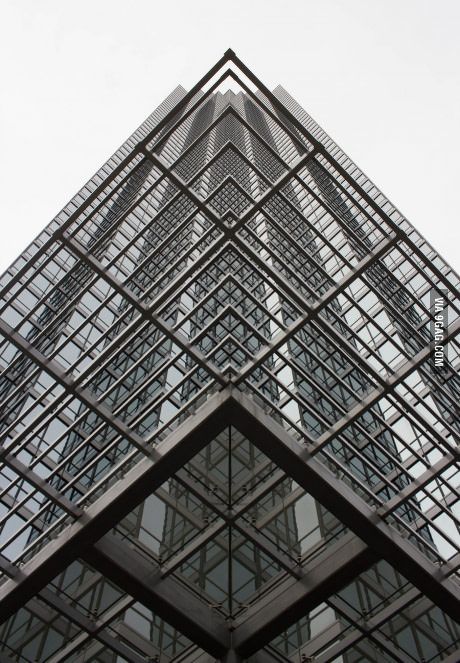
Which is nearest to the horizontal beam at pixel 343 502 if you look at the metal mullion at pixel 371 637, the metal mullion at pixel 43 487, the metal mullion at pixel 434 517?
the metal mullion at pixel 434 517

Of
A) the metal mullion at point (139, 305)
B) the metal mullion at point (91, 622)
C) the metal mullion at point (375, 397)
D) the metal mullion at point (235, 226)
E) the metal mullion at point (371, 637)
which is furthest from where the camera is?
the metal mullion at point (371, 637)

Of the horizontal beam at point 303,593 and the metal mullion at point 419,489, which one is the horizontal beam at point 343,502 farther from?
the horizontal beam at point 303,593

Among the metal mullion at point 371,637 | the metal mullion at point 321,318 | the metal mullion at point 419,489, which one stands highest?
the metal mullion at point 321,318

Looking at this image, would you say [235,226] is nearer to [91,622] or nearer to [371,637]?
[91,622]

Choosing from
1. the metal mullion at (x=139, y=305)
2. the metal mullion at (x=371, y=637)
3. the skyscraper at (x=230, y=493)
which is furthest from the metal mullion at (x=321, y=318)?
the metal mullion at (x=371, y=637)

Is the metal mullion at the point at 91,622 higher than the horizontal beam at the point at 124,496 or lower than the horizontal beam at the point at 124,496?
lower

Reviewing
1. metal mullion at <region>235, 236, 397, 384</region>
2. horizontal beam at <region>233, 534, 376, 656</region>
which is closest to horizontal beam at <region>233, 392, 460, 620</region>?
horizontal beam at <region>233, 534, 376, 656</region>

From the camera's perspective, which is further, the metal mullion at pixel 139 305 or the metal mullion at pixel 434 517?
the metal mullion at pixel 434 517

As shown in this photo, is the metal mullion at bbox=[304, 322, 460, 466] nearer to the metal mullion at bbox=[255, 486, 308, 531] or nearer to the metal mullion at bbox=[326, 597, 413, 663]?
the metal mullion at bbox=[255, 486, 308, 531]

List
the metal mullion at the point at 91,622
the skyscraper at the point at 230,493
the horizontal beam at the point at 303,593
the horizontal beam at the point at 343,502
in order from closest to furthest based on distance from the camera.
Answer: the skyscraper at the point at 230,493, the horizontal beam at the point at 343,502, the horizontal beam at the point at 303,593, the metal mullion at the point at 91,622

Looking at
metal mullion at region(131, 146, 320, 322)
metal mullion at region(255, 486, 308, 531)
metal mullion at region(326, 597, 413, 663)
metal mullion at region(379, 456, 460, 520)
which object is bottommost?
metal mullion at region(326, 597, 413, 663)

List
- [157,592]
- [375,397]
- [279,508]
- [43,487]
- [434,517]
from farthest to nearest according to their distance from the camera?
[434,517]
[279,508]
[157,592]
[43,487]
[375,397]

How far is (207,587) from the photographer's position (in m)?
19.4

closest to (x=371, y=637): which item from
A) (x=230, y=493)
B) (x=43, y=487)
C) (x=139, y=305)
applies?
(x=230, y=493)
